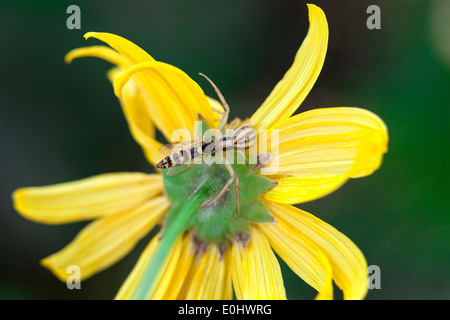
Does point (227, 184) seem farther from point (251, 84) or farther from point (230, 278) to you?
point (251, 84)

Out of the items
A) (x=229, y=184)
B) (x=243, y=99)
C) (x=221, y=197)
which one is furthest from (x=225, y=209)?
(x=243, y=99)

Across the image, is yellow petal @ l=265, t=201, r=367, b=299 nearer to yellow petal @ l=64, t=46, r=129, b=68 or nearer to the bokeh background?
yellow petal @ l=64, t=46, r=129, b=68

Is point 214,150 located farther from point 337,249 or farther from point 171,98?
point 337,249

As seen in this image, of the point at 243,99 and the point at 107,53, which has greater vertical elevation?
the point at 107,53

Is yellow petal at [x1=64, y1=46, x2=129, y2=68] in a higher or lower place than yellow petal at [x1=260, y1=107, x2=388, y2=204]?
higher

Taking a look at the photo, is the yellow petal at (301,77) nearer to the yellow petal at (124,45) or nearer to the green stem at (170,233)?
the green stem at (170,233)

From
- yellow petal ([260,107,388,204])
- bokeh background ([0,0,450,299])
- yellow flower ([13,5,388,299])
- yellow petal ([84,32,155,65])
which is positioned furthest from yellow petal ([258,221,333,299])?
bokeh background ([0,0,450,299])
